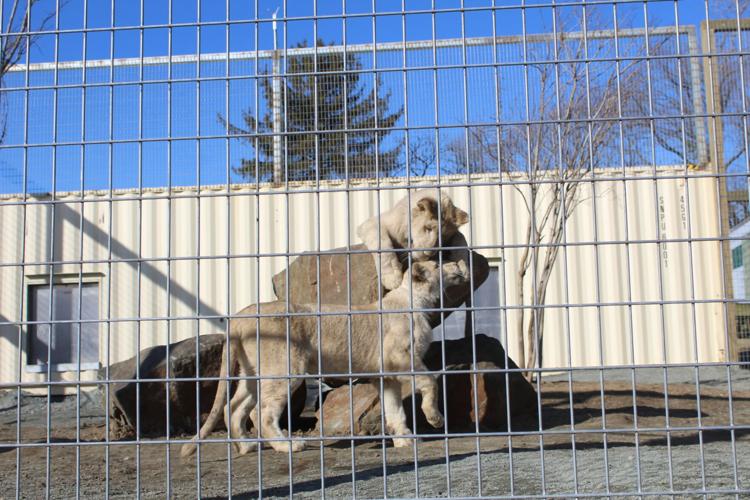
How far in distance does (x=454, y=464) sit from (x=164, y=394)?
4.33 m

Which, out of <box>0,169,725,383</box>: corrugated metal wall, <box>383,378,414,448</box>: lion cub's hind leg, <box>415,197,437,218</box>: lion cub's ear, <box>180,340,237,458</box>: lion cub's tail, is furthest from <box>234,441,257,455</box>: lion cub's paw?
<box>0,169,725,383</box>: corrugated metal wall

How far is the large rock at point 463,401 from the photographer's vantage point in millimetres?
7367

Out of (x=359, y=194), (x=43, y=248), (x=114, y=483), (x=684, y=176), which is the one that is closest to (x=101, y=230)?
(x=43, y=248)

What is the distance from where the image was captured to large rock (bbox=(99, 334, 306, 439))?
7746 mm

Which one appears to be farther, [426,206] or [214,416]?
[426,206]

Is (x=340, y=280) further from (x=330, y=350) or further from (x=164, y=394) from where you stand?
(x=164, y=394)

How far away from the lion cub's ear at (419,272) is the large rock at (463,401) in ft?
4.53

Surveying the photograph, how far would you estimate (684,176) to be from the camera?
3.45 m

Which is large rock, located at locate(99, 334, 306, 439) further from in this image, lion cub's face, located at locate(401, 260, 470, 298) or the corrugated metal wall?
the corrugated metal wall

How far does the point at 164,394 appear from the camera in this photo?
8078 millimetres

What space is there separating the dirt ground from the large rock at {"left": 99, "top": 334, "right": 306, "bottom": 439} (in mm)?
525

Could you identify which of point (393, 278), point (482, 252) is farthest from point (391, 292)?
point (482, 252)

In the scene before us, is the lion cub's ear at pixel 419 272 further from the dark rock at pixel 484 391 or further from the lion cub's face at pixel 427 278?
the dark rock at pixel 484 391

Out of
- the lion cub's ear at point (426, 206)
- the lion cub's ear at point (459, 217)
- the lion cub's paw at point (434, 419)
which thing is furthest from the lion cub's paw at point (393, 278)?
the lion cub's paw at point (434, 419)
